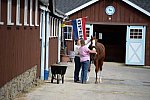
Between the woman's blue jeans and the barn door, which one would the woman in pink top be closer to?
the woman's blue jeans

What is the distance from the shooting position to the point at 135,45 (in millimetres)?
32312

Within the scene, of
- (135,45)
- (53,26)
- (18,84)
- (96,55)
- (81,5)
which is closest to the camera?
(18,84)

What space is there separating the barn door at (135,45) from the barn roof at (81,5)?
155cm

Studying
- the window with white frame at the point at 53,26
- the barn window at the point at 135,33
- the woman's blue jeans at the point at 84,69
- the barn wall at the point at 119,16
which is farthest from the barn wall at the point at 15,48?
the barn window at the point at 135,33

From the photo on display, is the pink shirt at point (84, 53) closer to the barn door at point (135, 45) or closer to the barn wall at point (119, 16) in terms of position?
the barn door at point (135, 45)

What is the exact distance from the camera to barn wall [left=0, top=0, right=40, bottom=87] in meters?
9.71

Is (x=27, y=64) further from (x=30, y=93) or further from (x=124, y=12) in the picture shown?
(x=124, y=12)

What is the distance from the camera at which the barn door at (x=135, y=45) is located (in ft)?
106

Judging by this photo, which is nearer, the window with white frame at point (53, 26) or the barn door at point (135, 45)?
the window with white frame at point (53, 26)

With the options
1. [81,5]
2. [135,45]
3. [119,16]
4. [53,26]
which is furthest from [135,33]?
[53,26]

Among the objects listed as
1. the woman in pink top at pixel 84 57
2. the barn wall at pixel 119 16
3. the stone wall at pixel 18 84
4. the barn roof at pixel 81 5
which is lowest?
the stone wall at pixel 18 84

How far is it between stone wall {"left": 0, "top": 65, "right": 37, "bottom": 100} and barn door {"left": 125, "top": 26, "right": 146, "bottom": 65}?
57.6ft

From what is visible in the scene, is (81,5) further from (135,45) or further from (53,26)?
(53,26)

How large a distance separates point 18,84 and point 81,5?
21.7 m
